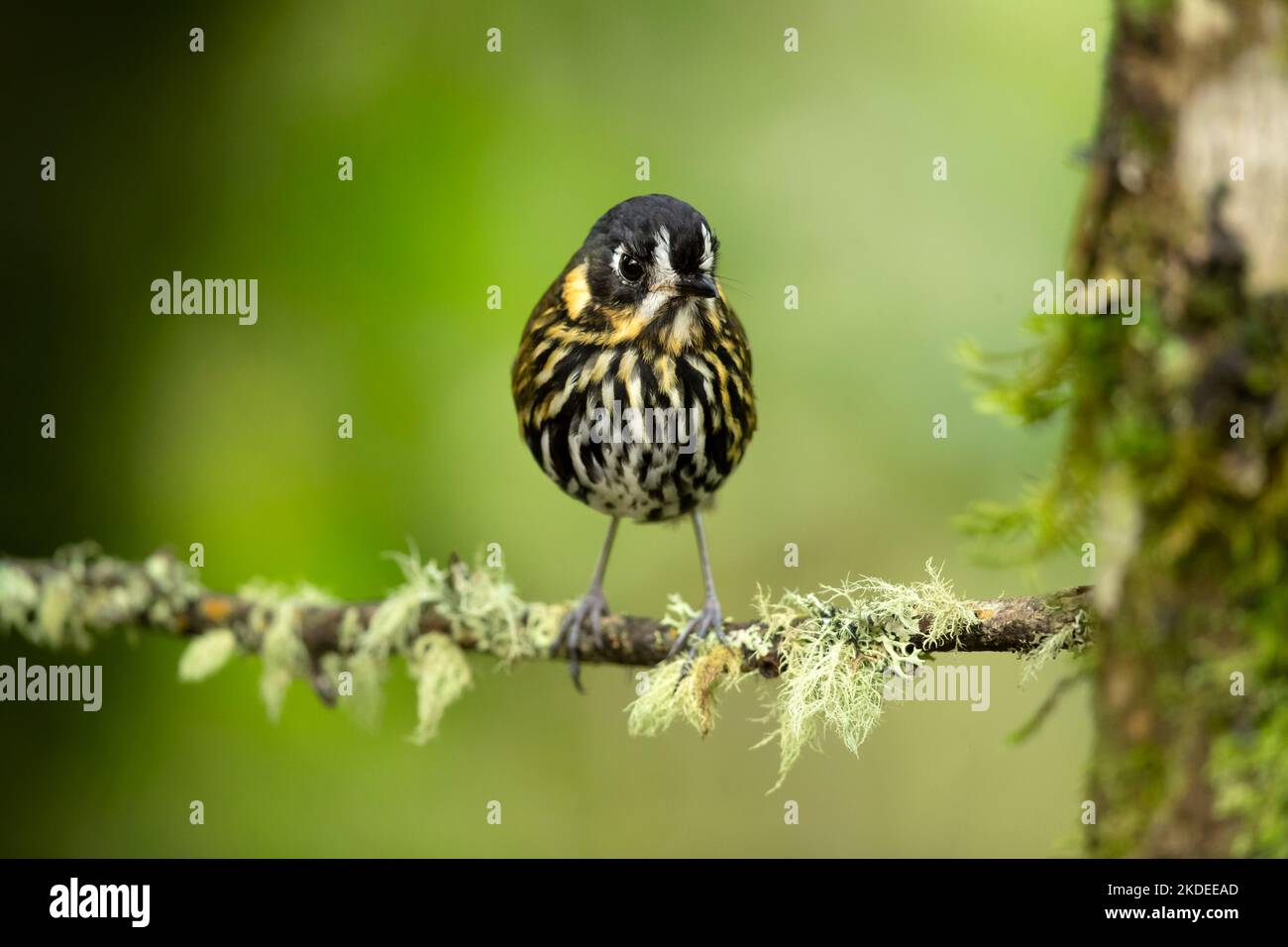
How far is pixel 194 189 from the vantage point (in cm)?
621

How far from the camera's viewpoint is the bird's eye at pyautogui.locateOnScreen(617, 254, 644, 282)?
4.34m

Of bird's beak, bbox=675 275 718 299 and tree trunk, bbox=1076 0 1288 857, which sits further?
bird's beak, bbox=675 275 718 299

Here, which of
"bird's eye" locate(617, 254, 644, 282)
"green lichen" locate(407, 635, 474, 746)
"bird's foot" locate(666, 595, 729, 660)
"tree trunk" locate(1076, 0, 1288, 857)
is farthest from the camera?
"bird's eye" locate(617, 254, 644, 282)

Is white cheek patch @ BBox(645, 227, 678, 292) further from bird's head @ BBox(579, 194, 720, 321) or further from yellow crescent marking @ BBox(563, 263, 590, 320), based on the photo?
yellow crescent marking @ BBox(563, 263, 590, 320)

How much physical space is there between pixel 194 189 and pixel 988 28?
405cm

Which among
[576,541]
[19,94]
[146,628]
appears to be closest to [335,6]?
[19,94]

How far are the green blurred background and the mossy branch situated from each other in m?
1.06

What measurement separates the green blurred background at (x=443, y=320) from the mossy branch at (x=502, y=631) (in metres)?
1.06

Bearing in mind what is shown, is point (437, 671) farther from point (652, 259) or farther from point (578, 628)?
point (652, 259)

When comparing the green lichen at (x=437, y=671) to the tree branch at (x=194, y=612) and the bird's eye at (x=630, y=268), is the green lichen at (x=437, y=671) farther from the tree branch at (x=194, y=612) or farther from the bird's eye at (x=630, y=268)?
the bird's eye at (x=630, y=268)

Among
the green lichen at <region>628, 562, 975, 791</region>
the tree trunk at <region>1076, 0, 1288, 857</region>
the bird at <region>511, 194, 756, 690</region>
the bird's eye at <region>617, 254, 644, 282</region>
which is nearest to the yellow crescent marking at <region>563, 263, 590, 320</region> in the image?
the bird at <region>511, 194, 756, 690</region>

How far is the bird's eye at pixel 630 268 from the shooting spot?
4.34 metres

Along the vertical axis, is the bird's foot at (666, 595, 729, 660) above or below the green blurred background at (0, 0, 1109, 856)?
below

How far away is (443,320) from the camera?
233 inches
